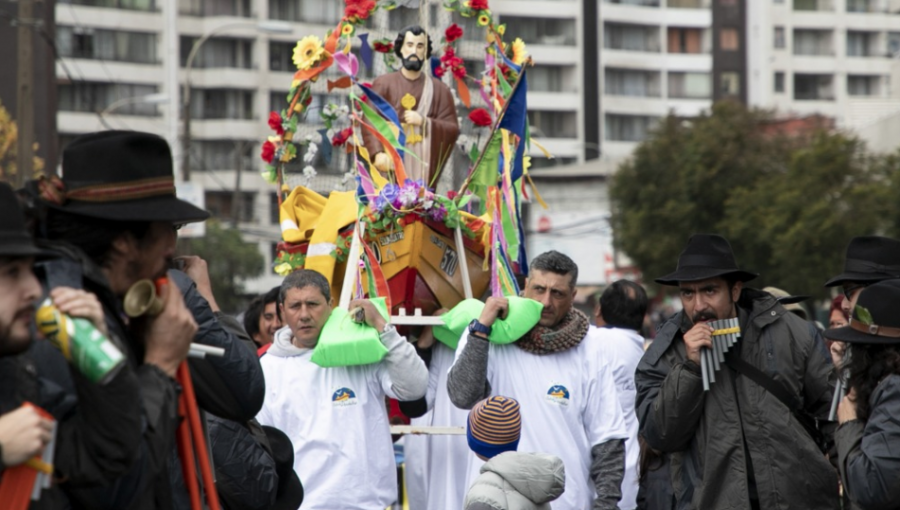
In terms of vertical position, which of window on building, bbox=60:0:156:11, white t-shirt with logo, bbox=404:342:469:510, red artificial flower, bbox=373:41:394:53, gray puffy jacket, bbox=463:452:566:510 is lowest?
white t-shirt with logo, bbox=404:342:469:510

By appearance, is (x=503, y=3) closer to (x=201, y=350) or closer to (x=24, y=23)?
(x=24, y=23)

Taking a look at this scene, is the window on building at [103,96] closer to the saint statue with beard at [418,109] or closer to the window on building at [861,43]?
the window on building at [861,43]

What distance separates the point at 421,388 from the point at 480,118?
3.19 metres

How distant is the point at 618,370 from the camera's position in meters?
8.41

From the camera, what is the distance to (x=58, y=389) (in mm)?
3432

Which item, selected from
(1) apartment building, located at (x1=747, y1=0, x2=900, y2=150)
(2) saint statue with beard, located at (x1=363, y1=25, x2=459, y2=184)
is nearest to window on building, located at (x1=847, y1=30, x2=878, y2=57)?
(1) apartment building, located at (x1=747, y1=0, x2=900, y2=150)

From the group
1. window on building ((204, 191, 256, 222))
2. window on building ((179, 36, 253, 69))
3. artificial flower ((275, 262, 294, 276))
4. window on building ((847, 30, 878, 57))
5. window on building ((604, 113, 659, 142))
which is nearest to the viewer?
artificial flower ((275, 262, 294, 276))

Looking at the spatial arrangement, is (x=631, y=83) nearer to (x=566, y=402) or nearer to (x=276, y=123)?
(x=276, y=123)

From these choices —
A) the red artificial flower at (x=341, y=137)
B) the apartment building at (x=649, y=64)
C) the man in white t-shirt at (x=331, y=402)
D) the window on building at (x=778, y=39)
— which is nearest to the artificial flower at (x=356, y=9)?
the red artificial flower at (x=341, y=137)

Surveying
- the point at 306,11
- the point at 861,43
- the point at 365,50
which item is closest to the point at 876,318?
the point at 365,50

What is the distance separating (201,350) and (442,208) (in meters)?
5.17

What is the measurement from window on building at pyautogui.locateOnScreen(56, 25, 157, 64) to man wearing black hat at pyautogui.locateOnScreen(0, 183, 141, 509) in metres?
70.9

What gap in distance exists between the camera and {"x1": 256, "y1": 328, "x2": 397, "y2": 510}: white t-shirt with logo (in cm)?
743

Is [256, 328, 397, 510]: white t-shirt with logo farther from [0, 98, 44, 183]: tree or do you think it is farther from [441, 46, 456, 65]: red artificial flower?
[0, 98, 44, 183]: tree
